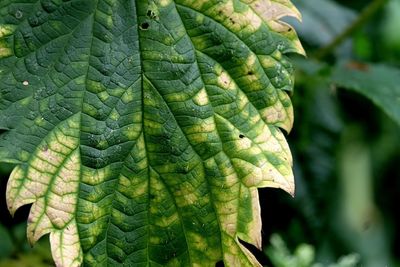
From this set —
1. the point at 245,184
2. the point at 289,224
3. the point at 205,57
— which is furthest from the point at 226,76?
the point at 289,224

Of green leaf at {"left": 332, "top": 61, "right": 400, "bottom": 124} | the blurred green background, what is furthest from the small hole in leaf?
green leaf at {"left": 332, "top": 61, "right": 400, "bottom": 124}

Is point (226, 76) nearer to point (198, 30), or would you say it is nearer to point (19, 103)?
point (198, 30)

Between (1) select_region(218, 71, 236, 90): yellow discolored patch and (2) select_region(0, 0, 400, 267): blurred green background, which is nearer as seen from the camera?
(1) select_region(218, 71, 236, 90): yellow discolored patch

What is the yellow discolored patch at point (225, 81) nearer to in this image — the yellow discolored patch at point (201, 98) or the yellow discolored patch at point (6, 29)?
the yellow discolored patch at point (201, 98)

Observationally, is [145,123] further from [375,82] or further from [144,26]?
[375,82]

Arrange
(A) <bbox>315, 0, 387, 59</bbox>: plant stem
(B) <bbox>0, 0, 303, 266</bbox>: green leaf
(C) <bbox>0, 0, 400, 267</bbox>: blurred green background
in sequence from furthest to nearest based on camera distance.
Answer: (A) <bbox>315, 0, 387, 59</bbox>: plant stem → (C) <bbox>0, 0, 400, 267</bbox>: blurred green background → (B) <bbox>0, 0, 303, 266</bbox>: green leaf

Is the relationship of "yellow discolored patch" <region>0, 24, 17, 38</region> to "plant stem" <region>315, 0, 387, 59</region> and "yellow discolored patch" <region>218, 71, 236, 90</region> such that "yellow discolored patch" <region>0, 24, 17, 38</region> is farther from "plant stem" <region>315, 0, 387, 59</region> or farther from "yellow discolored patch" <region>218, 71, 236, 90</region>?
"plant stem" <region>315, 0, 387, 59</region>
